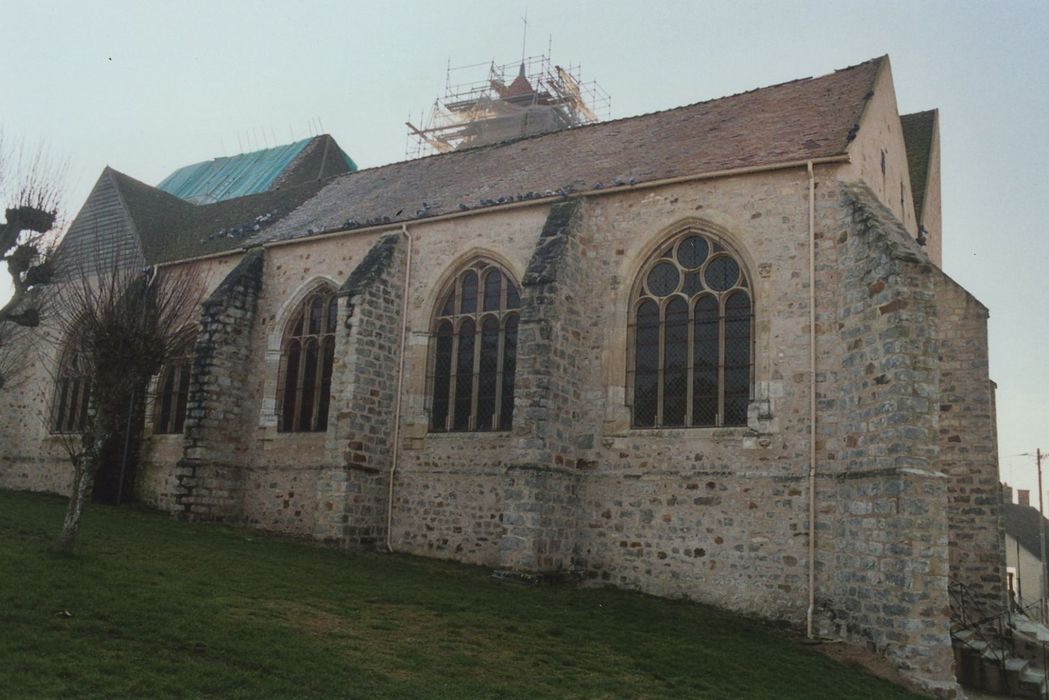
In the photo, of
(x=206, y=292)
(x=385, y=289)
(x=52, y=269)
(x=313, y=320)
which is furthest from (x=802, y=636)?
(x=206, y=292)

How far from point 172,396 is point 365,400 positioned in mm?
7620

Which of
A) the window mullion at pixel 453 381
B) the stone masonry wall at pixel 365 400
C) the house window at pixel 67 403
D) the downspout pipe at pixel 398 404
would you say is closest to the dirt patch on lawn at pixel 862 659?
the window mullion at pixel 453 381

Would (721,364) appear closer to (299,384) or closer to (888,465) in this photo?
(888,465)

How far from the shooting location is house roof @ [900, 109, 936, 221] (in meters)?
20.5

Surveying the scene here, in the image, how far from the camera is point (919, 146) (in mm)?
21266

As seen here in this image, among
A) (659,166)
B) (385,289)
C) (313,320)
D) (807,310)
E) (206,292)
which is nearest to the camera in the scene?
(807,310)

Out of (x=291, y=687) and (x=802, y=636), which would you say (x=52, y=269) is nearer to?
(x=291, y=687)

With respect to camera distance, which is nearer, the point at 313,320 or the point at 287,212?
the point at 313,320

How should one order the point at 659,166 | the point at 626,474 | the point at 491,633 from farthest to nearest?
the point at 659,166, the point at 626,474, the point at 491,633

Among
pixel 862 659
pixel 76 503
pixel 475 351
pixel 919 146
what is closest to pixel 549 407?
pixel 475 351

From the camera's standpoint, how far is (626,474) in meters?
15.2

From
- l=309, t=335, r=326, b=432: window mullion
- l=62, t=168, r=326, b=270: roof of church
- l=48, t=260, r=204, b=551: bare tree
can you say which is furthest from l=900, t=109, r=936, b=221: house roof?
l=48, t=260, r=204, b=551: bare tree

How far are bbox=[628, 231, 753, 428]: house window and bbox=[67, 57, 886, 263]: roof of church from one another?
5.19 ft

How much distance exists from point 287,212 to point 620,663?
17231mm
